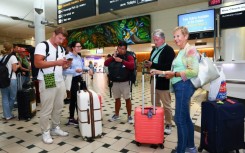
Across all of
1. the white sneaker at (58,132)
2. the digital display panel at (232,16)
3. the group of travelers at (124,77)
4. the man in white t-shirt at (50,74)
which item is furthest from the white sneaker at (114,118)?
the digital display panel at (232,16)

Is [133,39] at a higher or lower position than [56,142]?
higher

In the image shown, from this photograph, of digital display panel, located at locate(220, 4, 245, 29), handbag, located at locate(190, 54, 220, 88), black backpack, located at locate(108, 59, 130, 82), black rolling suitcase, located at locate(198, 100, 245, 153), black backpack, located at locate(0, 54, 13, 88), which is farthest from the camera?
digital display panel, located at locate(220, 4, 245, 29)

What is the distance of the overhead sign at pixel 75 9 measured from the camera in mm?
4926

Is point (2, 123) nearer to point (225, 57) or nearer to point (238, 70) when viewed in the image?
point (238, 70)

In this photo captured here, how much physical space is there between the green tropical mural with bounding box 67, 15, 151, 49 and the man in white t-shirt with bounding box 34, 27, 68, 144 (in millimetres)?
7509

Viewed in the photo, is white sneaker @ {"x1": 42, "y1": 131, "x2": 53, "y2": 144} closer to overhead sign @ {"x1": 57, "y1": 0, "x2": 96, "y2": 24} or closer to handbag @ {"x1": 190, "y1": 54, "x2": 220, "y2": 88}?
handbag @ {"x1": 190, "y1": 54, "x2": 220, "y2": 88}

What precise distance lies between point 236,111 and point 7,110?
434 centimetres

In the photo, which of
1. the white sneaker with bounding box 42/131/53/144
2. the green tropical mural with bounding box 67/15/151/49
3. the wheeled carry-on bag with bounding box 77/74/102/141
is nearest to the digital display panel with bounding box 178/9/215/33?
the green tropical mural with bounding box 67/15/151/49

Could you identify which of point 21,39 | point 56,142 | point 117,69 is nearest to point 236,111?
point 117,69

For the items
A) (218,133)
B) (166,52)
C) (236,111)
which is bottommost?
(218,133)

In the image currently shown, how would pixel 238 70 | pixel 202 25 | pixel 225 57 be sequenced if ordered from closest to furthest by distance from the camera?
pixel 238 70 → pixel 225 57 → pixel 202 25

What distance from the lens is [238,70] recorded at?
4406 mm

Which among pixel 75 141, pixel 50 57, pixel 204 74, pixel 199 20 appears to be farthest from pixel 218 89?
pixel 199 20

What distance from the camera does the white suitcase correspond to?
2.76 metres
